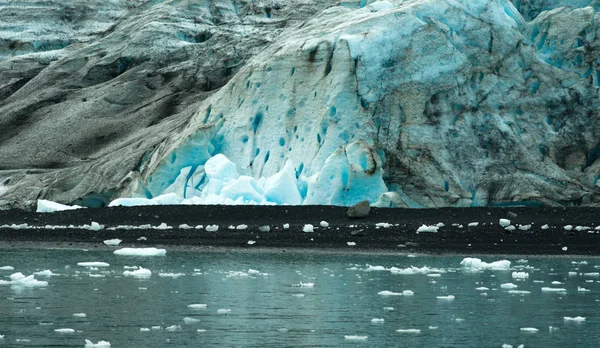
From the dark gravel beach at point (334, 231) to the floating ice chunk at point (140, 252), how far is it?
1.36 m

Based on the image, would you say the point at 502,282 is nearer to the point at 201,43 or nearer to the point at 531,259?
the point at 531,259

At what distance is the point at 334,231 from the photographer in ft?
76.1

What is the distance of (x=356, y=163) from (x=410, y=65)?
392 cm

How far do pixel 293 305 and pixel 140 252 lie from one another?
8148mm

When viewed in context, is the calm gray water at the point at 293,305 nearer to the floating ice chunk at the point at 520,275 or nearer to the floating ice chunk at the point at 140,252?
the floating ice chunk at the point at 520,275

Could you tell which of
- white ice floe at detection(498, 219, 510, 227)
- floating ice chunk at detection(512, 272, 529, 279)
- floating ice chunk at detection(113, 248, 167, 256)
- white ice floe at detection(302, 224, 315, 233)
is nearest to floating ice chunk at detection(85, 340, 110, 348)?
floating ice chunk at detection(512, 272, 529, 279)

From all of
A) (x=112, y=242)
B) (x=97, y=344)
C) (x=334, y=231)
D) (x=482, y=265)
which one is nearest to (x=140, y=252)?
(x=112, y=242)

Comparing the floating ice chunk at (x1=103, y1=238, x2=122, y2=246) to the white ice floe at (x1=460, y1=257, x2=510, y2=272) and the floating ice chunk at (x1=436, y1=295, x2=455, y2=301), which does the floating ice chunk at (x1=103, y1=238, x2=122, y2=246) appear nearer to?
the white ice floe at (x1=460, y1=257, x2=510, y2=272)

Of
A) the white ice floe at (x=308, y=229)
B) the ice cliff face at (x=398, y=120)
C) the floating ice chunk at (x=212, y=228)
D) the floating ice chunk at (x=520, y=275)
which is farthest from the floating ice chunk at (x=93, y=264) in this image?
the ice cliff face at (x=398, y=120)

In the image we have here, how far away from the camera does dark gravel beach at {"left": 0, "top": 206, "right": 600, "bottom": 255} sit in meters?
21.9

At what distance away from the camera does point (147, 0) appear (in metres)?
46.6

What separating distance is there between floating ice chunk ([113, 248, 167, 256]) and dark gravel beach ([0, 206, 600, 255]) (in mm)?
1357

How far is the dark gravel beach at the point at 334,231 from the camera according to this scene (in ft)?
71.7

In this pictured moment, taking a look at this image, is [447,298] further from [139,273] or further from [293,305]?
[139,273]
